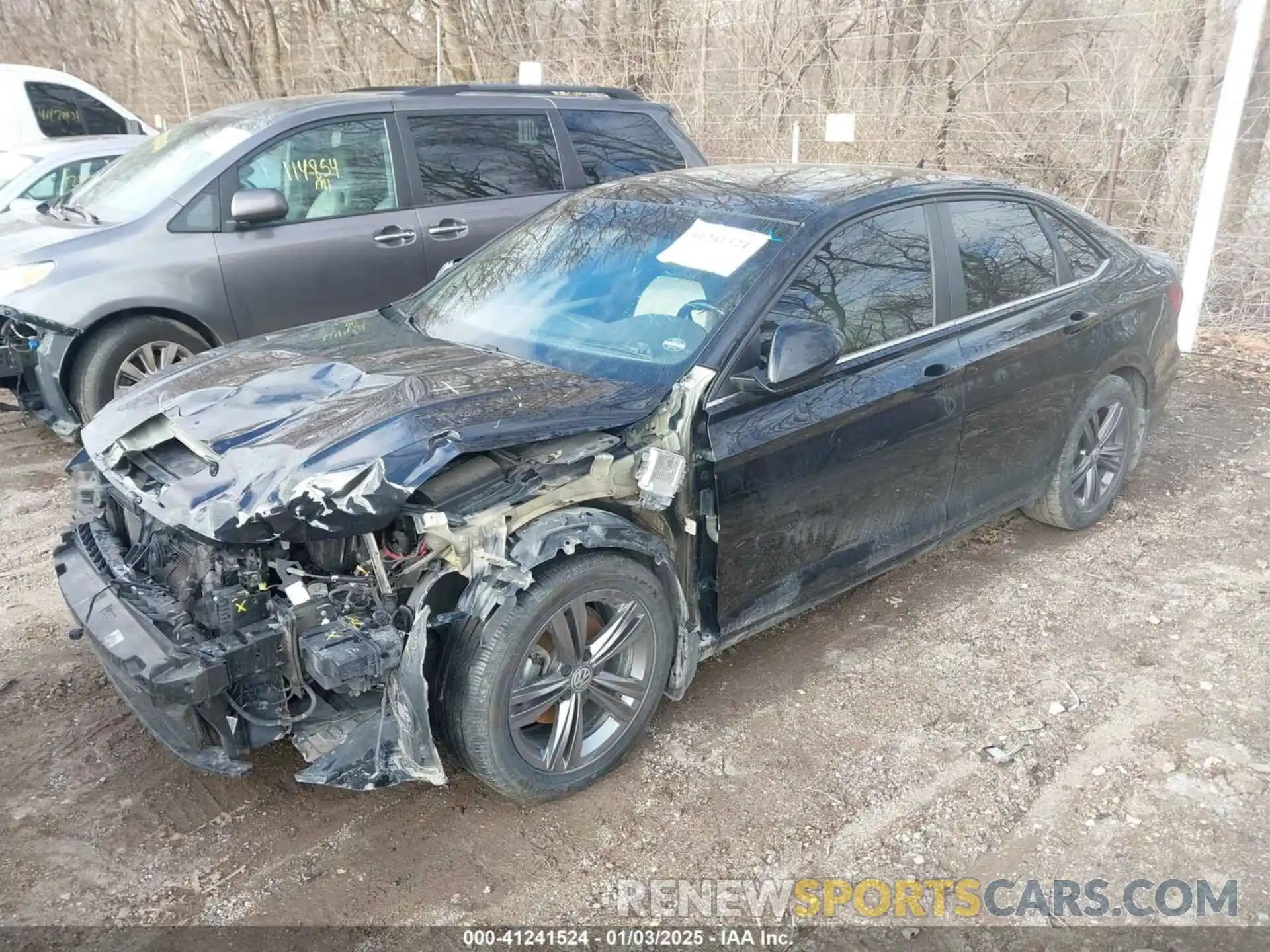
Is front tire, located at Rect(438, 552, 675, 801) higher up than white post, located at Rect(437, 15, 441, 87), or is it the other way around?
white post, located at Rect(437, 15, 441, 87)

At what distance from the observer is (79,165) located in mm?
9117

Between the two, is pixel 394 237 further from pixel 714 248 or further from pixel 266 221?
pixel 714 248

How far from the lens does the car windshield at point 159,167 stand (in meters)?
5.55

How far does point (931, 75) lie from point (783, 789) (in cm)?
953

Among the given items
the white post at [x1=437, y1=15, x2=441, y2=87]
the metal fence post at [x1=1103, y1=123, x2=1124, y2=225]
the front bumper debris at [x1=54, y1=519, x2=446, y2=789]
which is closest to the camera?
the front bumper debris at [x1=54, y1=519, x2=446, y2=789]

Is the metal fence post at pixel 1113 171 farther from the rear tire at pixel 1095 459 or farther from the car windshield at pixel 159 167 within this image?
the car windshield at pixel 159 167

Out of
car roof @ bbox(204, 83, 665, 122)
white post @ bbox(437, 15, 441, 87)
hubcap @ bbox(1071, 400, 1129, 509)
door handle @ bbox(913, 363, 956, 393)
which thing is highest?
white post @ bbox(437, 15, 441, 87)

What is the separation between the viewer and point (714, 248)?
3398mm

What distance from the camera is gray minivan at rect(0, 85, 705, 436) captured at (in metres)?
5.15

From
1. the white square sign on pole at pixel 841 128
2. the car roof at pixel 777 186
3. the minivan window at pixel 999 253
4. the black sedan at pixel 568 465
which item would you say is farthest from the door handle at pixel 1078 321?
the white square sign on pole at pixel 841 128

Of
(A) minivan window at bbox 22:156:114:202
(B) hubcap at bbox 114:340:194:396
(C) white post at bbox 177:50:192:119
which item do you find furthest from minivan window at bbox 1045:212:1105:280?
(C) white post at bbox 177:50:192:119

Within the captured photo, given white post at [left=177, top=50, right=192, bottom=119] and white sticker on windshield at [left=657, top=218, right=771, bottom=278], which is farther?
white post at [left=177, top=50, right=192, bottom=119]

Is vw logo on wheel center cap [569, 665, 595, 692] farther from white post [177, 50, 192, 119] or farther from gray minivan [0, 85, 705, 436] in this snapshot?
white post [177, 50, 192, 119]

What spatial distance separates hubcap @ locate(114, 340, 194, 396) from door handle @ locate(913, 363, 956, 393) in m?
3.87
